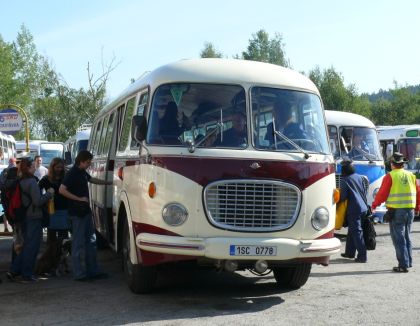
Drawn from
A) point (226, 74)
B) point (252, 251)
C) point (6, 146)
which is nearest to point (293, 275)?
point (252, 251)

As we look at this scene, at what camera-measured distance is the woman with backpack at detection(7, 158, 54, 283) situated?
9.86 metres

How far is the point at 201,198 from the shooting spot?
7871 millimetres

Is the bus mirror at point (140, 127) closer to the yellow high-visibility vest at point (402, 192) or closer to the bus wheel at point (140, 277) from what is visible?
the bus wheel at point (140, 277)

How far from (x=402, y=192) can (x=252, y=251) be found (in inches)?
161

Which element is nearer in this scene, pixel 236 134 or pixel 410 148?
pixel 236 134

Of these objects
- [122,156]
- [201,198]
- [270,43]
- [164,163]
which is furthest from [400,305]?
[270,43]

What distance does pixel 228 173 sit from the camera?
7.91m

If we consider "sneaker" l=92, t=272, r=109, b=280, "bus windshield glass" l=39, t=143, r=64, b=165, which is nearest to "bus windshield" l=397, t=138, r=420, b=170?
"sneaker" l=92, t=272, r=109, b=280

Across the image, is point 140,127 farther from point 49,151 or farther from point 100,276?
point 49,151

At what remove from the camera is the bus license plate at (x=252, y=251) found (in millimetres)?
7785

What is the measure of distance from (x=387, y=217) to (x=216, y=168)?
424 cm

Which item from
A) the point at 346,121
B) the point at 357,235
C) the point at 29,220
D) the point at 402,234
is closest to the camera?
the point at 29,220

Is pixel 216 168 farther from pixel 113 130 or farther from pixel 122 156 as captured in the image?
pixel 113 130

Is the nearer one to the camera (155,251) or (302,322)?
(302,322)
